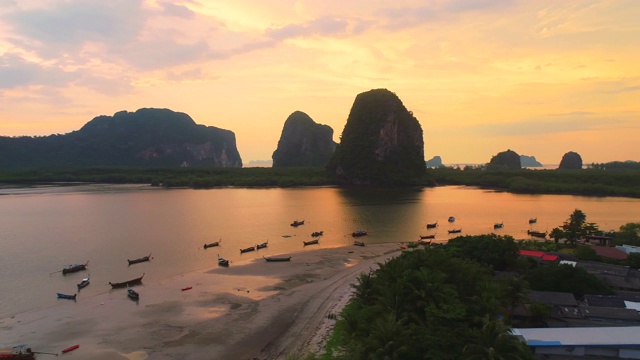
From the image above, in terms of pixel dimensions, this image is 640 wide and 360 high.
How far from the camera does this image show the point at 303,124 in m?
191

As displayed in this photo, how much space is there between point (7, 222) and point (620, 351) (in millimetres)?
72060

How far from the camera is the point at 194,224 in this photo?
59.7 m

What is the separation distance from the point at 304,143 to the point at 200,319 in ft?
543

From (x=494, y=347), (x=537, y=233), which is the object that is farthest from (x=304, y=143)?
(x=494, y=347)

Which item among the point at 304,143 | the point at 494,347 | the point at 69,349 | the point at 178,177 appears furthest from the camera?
the point at 304,143

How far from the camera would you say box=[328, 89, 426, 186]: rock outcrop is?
122 m

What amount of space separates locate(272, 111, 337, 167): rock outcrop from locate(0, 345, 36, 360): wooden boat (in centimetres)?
16622

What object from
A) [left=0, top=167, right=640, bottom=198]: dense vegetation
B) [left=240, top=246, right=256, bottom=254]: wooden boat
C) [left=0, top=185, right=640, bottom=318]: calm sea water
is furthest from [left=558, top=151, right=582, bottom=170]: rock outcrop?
[left=240, top=246, right=256, bottom=254]: wooden boat

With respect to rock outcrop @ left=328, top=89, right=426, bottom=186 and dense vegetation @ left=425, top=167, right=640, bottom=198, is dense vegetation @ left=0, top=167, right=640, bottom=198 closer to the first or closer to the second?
dense vegetation @ left=425, top=167, right=640, bottom=198

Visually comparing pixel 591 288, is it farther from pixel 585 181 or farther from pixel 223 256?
pixel 585 181

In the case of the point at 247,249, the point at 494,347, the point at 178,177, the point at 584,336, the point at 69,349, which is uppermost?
the point at 178,177

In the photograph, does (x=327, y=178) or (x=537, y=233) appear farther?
(x=327, y=178)

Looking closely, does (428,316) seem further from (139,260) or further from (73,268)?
(73,268)

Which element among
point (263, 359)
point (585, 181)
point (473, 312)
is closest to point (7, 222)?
point (263, 359)
